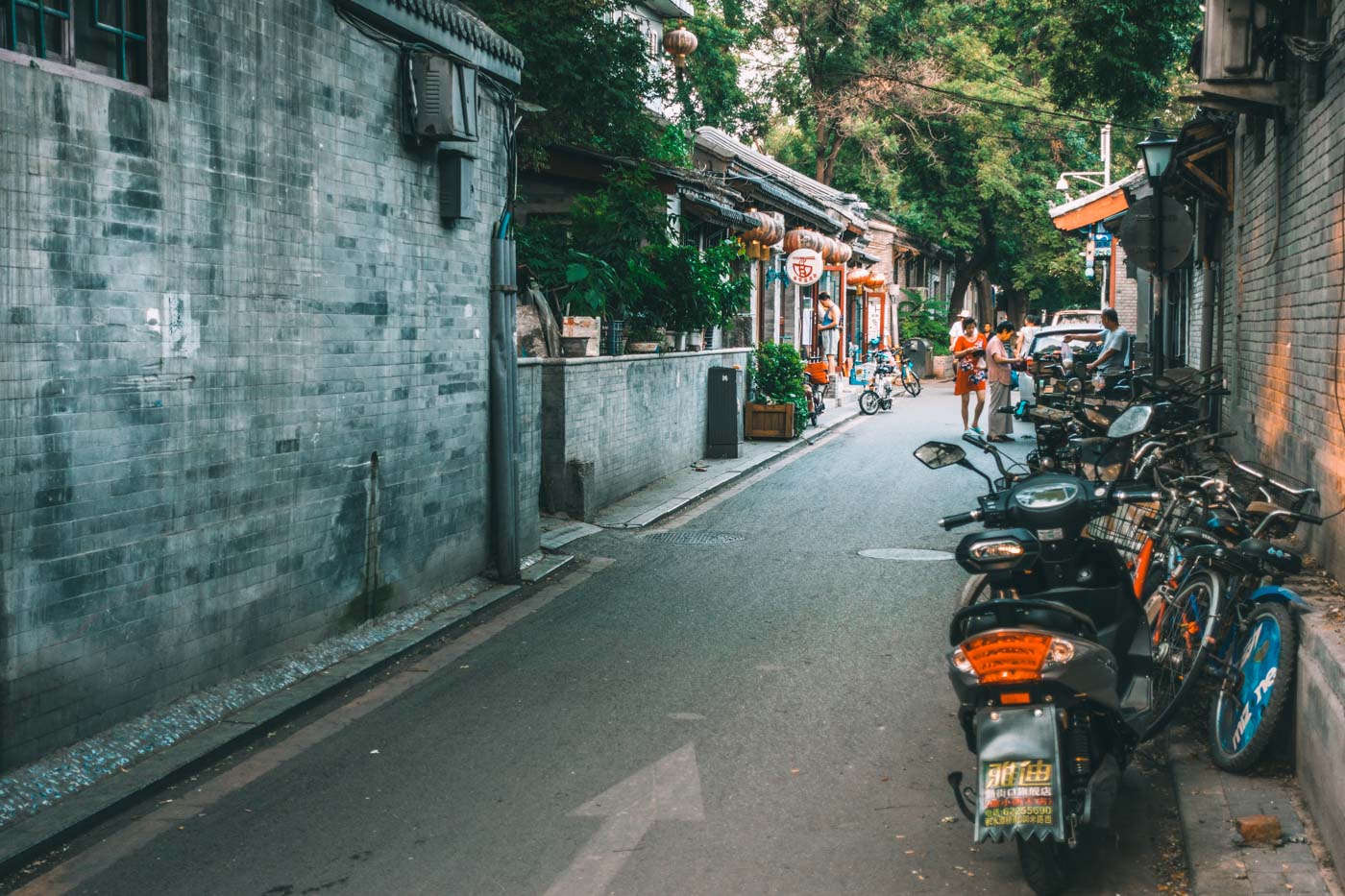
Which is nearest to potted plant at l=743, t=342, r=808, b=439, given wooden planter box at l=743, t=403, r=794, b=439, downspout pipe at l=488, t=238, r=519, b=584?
wooden planter box at l=743, t=403, r=794, b=439

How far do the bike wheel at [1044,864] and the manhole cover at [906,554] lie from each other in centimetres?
695

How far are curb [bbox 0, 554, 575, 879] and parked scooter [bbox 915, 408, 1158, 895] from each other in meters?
3.61

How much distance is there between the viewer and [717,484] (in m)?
16.9

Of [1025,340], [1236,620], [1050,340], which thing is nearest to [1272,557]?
[1236,620]

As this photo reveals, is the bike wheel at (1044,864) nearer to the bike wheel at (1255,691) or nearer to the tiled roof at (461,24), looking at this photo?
the bike wheel at (1255,691)

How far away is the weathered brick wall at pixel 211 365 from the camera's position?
5887 millimetres

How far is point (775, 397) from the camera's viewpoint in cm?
2319

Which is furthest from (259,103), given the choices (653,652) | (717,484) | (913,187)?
(913,187)

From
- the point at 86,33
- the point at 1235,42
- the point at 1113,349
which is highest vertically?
the point at 1235,42

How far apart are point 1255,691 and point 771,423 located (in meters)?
16.8

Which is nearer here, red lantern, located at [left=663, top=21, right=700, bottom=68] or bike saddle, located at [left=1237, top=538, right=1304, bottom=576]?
bike saddle, located at [left=1237, top=538, right=1304, bottom=576]

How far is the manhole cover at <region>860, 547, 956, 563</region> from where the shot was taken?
38.6 ft

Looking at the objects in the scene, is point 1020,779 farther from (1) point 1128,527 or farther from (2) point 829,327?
(2) point 829,327

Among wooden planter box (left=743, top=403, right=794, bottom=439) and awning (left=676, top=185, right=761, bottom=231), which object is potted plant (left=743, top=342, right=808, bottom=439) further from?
awning (left=676, top=185, right=761, bottom=231)
